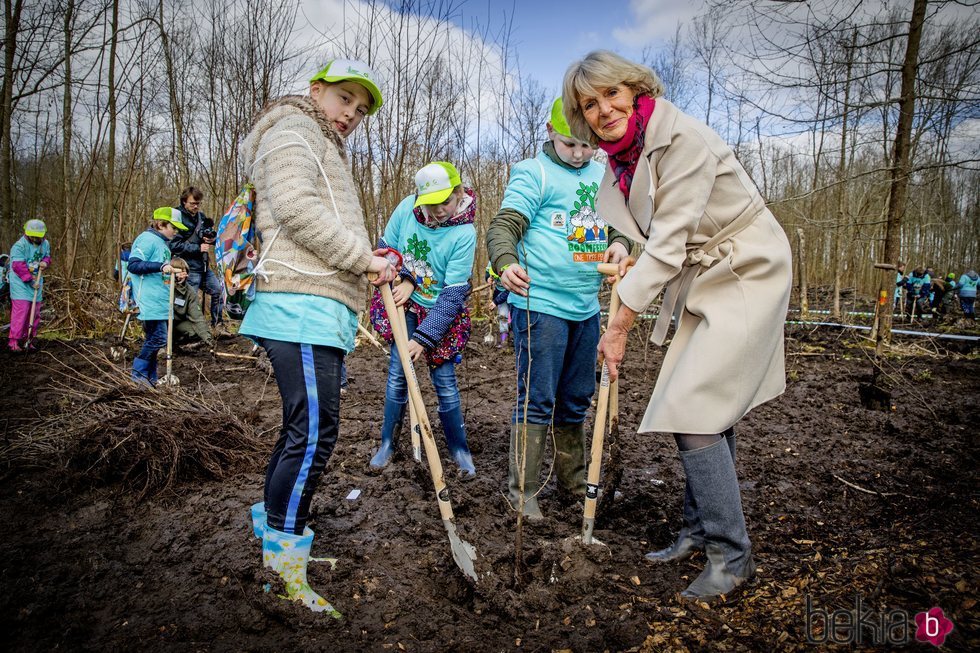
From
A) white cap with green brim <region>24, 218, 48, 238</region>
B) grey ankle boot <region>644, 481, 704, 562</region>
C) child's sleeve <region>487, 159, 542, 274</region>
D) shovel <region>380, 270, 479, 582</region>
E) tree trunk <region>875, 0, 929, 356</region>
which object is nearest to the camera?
shovel <region>380, 270, 479, 582</region>

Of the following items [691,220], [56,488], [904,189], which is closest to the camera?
[691,220]

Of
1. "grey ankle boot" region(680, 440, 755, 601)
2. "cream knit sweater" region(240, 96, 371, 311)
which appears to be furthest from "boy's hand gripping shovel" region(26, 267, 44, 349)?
"grey ankle boot" region(680, 440, 755, 601)

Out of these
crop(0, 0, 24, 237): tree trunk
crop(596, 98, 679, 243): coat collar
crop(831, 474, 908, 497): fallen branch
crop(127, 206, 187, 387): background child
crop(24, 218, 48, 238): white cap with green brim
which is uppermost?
crop(0, 0, 24, 237): tree trunk

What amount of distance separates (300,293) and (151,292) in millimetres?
4912

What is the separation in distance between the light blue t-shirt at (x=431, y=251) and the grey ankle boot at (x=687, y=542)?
1.95 metres

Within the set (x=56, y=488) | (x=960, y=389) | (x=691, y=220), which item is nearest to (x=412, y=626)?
(x=691, y=220)

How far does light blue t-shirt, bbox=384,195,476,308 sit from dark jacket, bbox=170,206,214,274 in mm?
4672

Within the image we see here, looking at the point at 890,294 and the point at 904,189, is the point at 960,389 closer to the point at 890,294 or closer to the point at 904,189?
the point at 890,294

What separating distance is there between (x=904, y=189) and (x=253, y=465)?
247 inches

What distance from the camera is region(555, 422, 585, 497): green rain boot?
3.18 m

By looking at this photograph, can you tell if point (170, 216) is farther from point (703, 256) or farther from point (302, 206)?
point (703, 256)

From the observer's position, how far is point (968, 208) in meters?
28.1

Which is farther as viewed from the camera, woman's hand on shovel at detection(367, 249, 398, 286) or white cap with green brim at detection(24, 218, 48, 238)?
white cap with green brim at detection(24, 218, 48, 238)

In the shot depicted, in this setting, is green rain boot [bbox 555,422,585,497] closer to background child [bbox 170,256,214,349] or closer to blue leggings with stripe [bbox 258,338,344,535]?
blue leggings with stripe [bbox 258,338,344,535]
